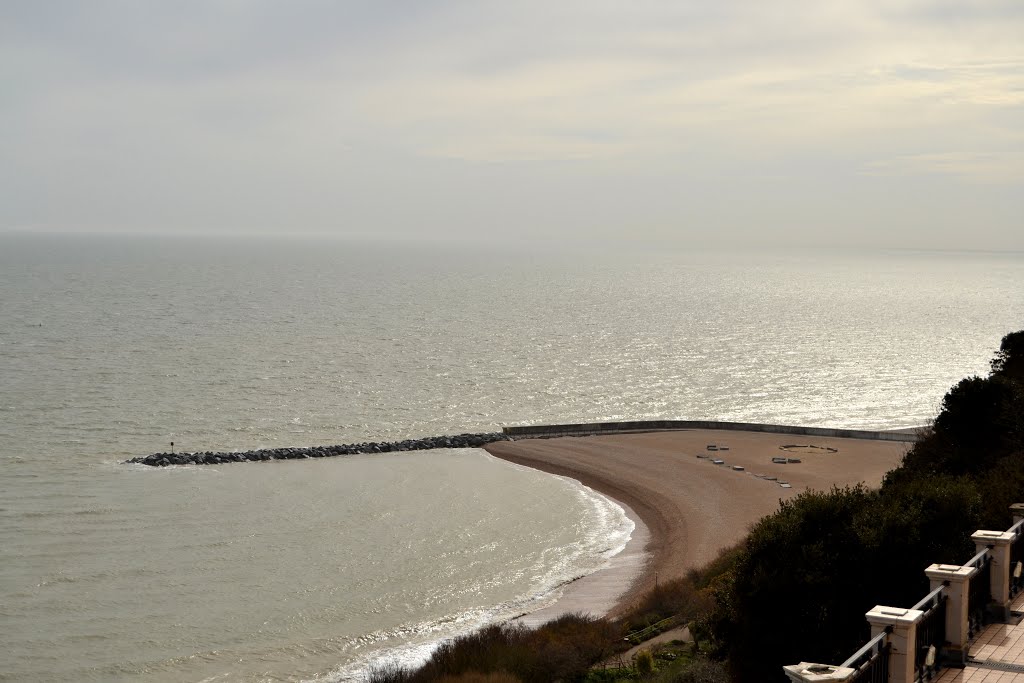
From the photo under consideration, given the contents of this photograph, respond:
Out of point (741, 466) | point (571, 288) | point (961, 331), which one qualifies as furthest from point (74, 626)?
point (571, 288)

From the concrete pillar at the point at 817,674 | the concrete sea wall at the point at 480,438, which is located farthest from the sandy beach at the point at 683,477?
the concrete pillar at the point at 817,674

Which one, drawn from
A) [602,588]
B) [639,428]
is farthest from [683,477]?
[602,588]

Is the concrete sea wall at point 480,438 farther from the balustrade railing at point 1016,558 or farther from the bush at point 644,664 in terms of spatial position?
the balustrade railing at point 1016,558

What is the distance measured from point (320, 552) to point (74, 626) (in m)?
8.70

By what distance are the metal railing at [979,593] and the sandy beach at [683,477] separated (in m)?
15.5

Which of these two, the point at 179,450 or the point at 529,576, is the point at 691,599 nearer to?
the point at 529,576

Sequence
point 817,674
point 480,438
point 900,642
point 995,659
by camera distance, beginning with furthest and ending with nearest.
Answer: point 480,438 → point 995,659 → point 900,642 → point 817,674

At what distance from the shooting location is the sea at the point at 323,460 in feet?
84.7

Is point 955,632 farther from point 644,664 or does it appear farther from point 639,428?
point 639,428

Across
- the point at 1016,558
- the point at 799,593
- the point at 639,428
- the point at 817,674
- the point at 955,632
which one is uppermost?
the point at 817,674

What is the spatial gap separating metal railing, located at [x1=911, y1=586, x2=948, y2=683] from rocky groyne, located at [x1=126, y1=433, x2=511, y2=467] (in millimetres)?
39526

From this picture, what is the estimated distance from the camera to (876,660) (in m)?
9.77

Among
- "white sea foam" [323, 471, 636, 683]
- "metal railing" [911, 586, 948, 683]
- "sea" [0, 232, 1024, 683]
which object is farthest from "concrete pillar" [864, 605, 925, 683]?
"sea" [0, 232, 1024, 683]

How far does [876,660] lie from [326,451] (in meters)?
41.3
